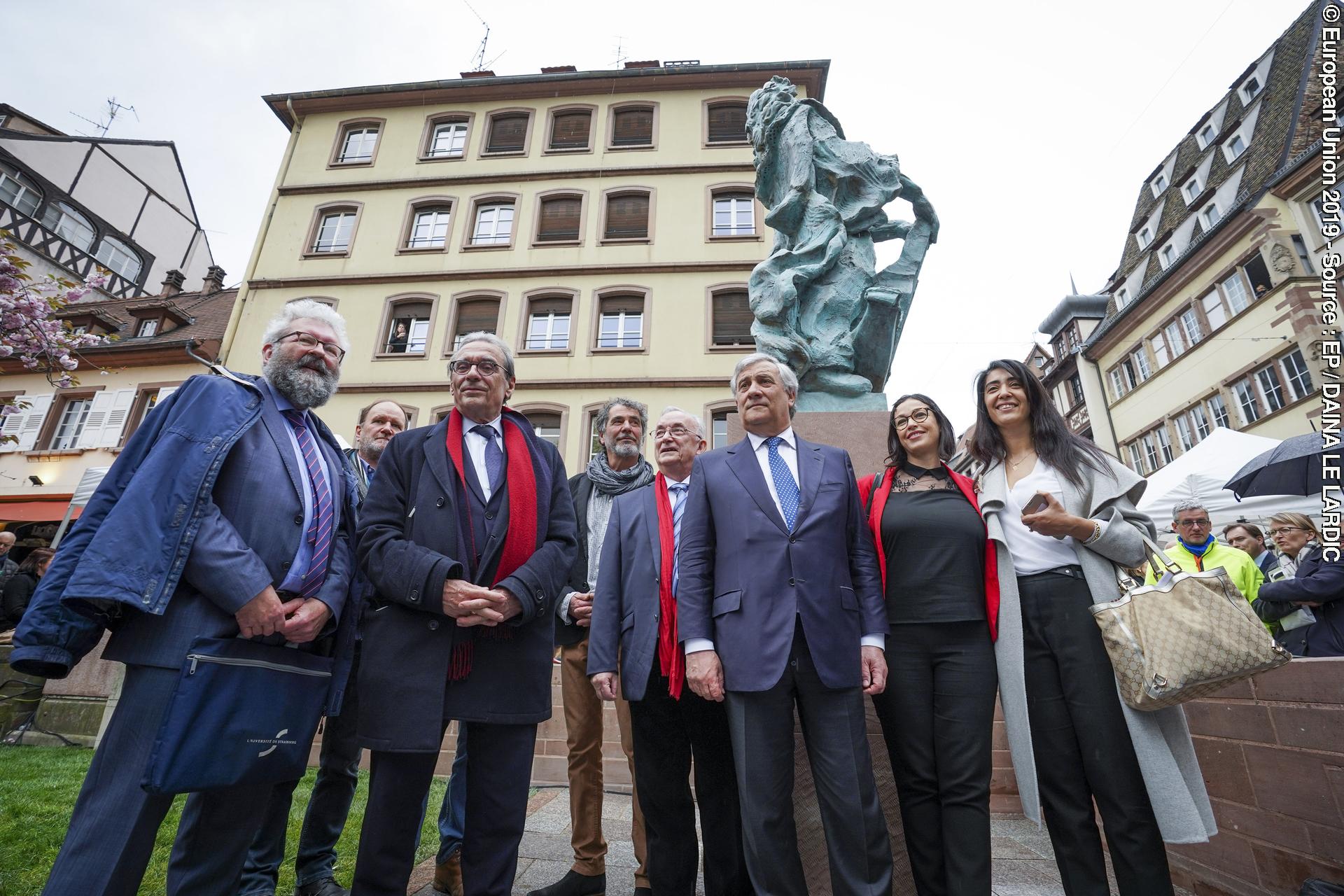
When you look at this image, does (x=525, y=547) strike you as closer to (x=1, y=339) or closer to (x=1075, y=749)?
(x=1075, y=749)

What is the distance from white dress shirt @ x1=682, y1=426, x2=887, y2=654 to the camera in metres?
2.17

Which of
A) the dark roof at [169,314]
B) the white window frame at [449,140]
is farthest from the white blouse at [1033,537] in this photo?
the dark roof at [169,314]

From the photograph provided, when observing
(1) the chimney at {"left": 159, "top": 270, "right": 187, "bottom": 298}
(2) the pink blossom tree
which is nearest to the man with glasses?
(2) the pink blossom tree

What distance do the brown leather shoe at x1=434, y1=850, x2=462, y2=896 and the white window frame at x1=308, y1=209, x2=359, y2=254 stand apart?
19651 mm

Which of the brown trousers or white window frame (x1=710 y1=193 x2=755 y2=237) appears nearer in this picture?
the brown trousers

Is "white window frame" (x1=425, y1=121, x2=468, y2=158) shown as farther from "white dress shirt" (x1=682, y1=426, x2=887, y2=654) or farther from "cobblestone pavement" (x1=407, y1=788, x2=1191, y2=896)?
"white dress shirt" (x1=682, y1=426, x2=887, y2=654)

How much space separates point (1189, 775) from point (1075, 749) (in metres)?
0.34

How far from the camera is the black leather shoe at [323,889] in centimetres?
263

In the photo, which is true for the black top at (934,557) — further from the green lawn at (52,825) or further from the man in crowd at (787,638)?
the green lawn at (52,825)

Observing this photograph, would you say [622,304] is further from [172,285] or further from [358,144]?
[172,285]

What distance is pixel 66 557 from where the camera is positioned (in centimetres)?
166

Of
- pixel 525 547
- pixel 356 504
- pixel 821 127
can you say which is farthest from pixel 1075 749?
pixel 821 127

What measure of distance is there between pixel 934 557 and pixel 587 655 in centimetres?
141

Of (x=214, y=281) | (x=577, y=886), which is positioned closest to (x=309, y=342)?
(x=577, y=886)
